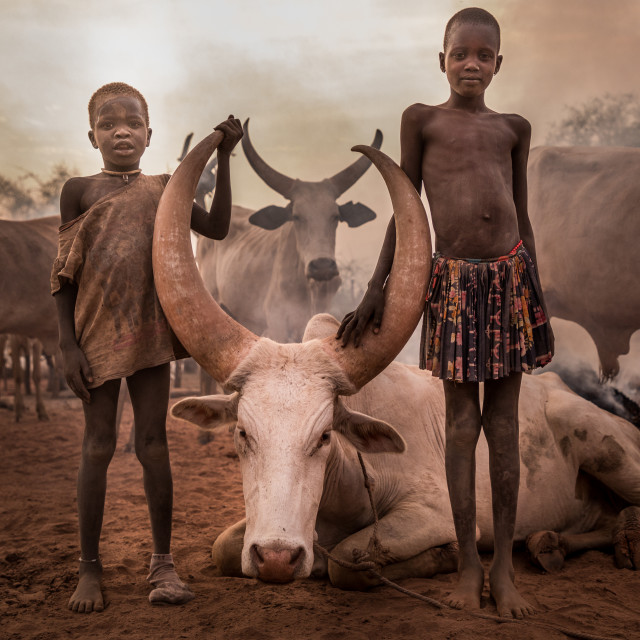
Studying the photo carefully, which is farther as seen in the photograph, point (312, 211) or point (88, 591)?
point (312, 211)

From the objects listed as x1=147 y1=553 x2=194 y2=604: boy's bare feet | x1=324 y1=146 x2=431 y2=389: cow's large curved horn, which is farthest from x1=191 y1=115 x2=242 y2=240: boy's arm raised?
x1=147 y1=553 x2=194 y2=604: boy's bare feet

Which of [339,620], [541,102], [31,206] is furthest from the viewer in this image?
[31,206]

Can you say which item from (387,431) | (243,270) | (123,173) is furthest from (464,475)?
(243,270)

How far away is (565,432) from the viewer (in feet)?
13.7

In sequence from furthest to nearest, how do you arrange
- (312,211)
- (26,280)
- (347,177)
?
(347,177) → (312,211) → (26,280)

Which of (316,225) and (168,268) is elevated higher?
(316,225)

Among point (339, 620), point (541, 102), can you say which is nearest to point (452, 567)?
point (339, 620)

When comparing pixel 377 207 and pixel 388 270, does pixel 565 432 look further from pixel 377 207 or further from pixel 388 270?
pixel 377 207

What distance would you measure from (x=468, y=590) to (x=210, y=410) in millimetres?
1306

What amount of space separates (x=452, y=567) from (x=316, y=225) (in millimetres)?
4897

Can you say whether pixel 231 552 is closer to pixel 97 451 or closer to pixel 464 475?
pixel 97 451

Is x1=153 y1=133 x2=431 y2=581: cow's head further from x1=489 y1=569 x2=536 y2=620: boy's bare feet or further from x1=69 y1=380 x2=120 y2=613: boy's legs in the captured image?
x1=489 y1=569 x2=536 y2=620: boy's bare feet

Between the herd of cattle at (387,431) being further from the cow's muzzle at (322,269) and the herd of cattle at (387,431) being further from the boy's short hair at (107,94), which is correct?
the cow's muzzle at (322,269)

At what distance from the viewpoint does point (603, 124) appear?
883 centimetres
